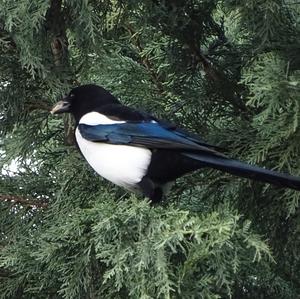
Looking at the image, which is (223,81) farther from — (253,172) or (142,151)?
(253,172)

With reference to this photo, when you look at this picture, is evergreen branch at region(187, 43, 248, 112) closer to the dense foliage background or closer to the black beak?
the dense foliage background

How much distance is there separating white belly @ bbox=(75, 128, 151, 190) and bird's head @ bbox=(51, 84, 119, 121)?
0.14 meters

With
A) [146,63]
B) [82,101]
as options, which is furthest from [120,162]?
[146,63]

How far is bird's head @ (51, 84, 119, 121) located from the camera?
1969 mm

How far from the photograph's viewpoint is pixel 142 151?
1801 millimetres

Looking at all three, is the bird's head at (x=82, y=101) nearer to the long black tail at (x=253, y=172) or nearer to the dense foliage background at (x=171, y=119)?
the dense foliage background at (x=171, y=119)

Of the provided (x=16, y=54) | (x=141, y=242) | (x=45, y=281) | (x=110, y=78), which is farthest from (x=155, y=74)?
(x=141, y=242)

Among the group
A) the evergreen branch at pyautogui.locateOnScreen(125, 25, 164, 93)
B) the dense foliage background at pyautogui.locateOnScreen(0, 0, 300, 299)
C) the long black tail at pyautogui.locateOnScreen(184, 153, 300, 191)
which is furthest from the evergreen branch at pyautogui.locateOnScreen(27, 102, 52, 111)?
the long black tail at pyautogui.locateOnScreen(184, 153, 300, 191)

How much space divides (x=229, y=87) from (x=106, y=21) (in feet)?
1.06

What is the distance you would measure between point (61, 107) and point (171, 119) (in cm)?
27

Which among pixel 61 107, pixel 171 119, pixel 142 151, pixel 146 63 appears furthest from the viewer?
pixel 146 63

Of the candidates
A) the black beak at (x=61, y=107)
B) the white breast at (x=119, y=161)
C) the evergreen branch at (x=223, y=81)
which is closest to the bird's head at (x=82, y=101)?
the black beak at (x=61, y=107)

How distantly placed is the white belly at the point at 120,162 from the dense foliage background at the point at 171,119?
0.18 feet

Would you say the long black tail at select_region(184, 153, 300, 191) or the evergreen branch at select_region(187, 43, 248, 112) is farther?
the evergreen branch at select_region(187, 43, 248, 112)
